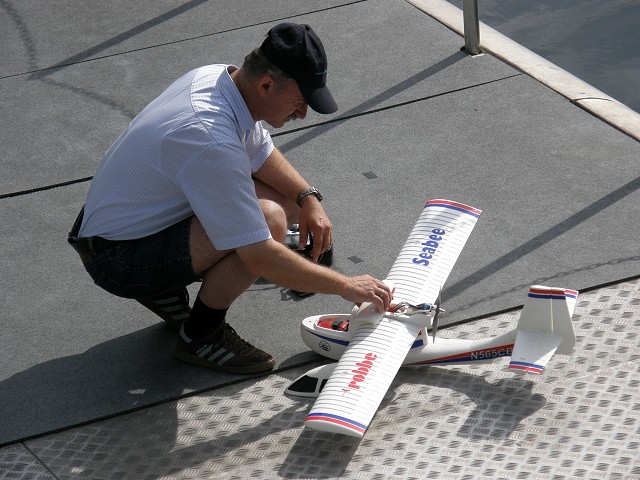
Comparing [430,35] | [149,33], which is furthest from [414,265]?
[149,33]

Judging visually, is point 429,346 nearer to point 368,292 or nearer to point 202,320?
point 368,292

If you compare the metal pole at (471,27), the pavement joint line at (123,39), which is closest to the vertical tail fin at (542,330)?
the metal pole at (471,27)

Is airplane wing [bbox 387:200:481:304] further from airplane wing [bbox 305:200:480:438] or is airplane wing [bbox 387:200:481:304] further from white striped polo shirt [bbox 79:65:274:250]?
white striped polo shirt [bbox 79:65:274:250]

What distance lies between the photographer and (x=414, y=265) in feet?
13.5

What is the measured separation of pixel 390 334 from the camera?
379 cm

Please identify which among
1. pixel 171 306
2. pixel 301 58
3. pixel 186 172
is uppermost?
pixel 301 58

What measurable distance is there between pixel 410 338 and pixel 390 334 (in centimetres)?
8

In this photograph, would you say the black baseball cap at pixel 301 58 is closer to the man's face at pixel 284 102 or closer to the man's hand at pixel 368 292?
the man's face at pixel 284 102

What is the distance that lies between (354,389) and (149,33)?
14.3ft

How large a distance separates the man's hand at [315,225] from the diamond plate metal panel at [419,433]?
531 millimetres

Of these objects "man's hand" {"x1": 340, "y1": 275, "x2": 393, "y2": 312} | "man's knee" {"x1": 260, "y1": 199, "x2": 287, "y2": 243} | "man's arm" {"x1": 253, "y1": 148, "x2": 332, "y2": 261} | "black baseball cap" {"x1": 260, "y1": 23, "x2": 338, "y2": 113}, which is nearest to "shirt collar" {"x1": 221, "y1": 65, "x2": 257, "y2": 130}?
"black baseball cap" {"x1": 260, "y1": 23, "x2": 338, "y2": 113}

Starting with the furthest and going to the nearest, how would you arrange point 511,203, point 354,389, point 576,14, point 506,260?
point 576,14 < point 511,203 < point 506,260 < point 354,389

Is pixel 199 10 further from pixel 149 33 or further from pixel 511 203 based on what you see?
pixel 511 203

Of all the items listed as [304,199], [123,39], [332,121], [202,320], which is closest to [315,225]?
[304,199]
